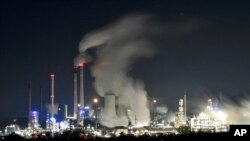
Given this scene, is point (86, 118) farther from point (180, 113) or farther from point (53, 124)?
point (180, 113)

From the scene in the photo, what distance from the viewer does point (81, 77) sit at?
318 feet

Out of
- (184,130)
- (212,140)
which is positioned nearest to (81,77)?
(184,130)

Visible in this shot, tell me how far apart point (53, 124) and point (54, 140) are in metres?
60.8

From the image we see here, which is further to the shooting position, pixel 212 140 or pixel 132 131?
pixel 132 131

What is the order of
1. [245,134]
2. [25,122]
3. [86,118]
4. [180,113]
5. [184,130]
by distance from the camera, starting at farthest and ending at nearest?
[25,122] → [86,118] → [180,113] → [184,130] → [245,134]

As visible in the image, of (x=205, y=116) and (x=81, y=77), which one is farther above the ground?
(x=81, y=77)

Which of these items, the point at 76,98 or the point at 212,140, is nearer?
the point at 212,140

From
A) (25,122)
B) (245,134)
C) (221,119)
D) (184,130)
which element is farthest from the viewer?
(25,122)

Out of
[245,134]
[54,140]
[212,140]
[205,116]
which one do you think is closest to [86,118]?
[205,116]

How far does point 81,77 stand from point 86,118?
39336 mm

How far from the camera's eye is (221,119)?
101000 mm

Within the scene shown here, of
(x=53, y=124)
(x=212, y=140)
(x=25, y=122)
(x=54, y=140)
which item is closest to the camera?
(x=212, y=140)

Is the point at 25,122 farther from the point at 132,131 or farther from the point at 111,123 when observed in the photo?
the point at 132,131

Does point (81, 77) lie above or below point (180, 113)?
above
